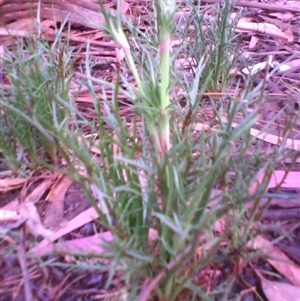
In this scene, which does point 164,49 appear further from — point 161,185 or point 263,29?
point 263,29

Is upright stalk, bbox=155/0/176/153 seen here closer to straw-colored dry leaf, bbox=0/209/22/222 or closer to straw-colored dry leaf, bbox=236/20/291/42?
straw-colored dry leaf, bbox=0/209/22/222

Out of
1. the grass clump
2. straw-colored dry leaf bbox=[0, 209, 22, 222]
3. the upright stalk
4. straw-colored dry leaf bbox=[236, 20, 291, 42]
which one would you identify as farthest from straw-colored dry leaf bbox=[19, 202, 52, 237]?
straw-colored dry leaf bbox=[236, 20, 291, 42]

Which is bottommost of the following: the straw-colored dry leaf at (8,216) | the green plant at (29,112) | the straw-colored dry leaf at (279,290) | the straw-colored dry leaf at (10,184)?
the straw-colored dry leaf at (279,290)

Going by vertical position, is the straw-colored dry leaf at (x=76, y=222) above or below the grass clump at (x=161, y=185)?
below

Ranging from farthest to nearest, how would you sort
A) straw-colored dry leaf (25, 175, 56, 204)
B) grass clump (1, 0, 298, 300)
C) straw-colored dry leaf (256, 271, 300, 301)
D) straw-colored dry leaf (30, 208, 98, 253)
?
1. straw-colored dry leaf (25, 175, 56, 204)
2. straw-colored dry leaf (30, 208, 98, 253)
3. straw-colored dry leaf (256, 271, 300, 301)
4. grass clump (1, 0, 298, 300)

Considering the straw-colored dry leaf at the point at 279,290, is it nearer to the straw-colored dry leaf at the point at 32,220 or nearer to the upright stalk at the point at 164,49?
the upright stalk at the point at 164,49

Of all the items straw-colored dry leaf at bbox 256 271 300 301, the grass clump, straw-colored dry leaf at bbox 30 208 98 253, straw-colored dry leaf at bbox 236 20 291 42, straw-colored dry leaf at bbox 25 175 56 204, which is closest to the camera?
the grass clump

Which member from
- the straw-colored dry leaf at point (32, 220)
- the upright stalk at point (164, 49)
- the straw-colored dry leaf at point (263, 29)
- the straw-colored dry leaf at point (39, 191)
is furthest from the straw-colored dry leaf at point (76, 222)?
the straw-colored dry leaf at point (263, 29)
